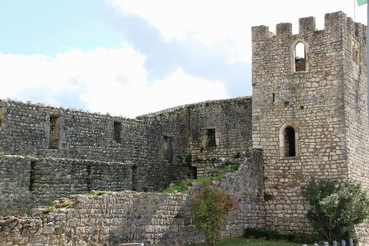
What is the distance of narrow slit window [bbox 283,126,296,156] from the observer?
98.8ft

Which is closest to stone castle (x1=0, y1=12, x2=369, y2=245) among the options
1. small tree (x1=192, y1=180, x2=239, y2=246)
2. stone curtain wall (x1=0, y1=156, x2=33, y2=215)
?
stone curtain wall (x1=0, y1=156, x2=33, y2=215)

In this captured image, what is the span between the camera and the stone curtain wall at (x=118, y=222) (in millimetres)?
19042

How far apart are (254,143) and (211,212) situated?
7.47 meters

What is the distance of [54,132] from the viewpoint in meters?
27.7

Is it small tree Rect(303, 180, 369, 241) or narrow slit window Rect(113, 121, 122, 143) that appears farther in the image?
narrow slit window Rect(113, 121, 122, 143)

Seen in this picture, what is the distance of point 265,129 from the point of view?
30516mm

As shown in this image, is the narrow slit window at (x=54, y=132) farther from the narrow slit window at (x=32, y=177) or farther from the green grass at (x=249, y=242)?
the green grass at (x=249, y=242)

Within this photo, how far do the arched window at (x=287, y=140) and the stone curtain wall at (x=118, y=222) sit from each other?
267cm

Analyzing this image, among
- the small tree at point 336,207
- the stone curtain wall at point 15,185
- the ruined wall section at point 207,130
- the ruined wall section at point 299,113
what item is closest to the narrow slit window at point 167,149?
the ruined wall section at point 207,130

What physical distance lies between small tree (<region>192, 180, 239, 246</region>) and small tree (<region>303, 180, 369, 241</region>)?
4.98 m

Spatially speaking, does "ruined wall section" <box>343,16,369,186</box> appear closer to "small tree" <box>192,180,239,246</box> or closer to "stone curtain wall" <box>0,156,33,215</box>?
"small tree" <box>192,180,239,246</box>

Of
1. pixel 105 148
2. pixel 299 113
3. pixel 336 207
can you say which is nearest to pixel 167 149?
pixel 105 148

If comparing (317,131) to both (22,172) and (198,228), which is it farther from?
Result: (22,172)

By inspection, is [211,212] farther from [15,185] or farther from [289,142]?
[289,142]
